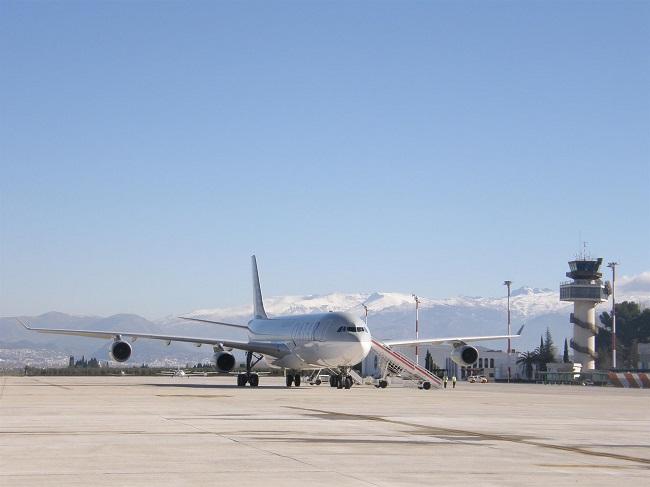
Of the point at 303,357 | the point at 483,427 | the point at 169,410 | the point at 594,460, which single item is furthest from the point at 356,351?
the point at 594,460

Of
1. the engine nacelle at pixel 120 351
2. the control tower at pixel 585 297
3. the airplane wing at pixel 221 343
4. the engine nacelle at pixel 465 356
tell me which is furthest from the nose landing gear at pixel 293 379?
the control tower at pixel 585 297

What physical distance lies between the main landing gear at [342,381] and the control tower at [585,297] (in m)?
85.2

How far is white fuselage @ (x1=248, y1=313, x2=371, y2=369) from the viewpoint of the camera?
176 feet

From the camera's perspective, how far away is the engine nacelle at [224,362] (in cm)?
5925

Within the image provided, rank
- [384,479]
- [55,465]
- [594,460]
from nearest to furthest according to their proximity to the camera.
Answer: [384,479], [55,465], [594,460]

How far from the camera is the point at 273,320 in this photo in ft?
218

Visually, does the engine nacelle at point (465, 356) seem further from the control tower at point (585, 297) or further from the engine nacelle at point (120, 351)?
the control tower at point (585, 297)

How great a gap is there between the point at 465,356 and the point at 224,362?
1479cm

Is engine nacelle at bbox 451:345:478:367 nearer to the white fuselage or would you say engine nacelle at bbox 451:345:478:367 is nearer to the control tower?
the white fuselage

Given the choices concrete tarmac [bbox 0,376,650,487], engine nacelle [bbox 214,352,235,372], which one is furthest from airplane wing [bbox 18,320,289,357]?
concrete tarmac [bbox 0,376,650,487]

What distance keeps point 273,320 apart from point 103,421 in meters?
40.6

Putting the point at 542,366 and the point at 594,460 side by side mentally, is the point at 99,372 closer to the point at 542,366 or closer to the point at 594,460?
the point at 542,366

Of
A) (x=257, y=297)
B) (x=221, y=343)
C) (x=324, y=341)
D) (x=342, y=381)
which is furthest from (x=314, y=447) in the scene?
(x=257, y=297)

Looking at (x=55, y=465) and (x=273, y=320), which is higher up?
(x=273, y=320)
